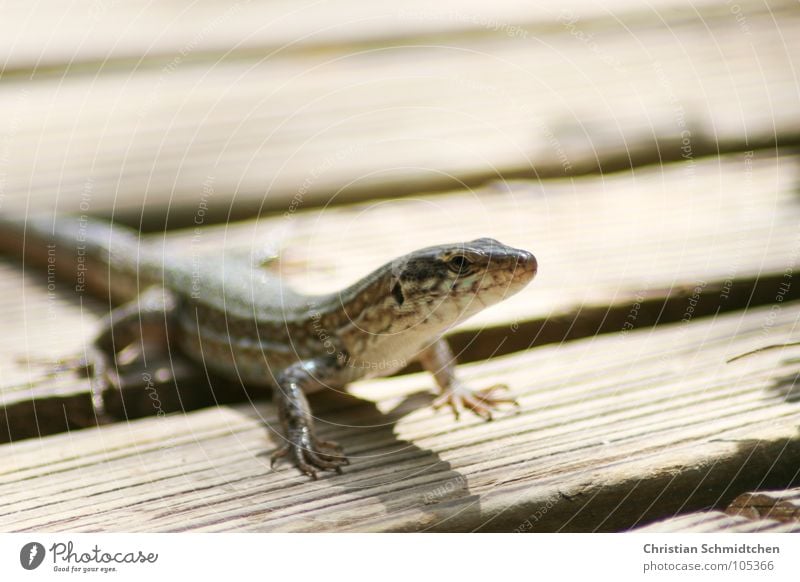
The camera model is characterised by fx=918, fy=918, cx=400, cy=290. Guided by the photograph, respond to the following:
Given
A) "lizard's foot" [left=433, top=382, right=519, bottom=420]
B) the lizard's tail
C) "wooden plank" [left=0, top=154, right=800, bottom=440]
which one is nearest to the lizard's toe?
"lizard's foot" [left=433, top=382, right=519, bottom=420]

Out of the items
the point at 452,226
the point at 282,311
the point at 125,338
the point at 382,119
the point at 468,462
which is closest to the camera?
the point at 468,462

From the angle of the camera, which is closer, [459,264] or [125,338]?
[459,264]

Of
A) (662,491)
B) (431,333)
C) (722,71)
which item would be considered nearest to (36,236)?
(431,333)

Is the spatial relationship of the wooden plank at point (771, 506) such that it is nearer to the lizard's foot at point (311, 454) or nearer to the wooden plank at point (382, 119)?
the lizard's foot at point (311, 454)

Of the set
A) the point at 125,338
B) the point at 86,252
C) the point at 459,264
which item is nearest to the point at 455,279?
the point at 459,264

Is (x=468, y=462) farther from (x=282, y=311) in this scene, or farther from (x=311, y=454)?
(x=282, y=311)

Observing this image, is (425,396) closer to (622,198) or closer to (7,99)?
(622,198)
